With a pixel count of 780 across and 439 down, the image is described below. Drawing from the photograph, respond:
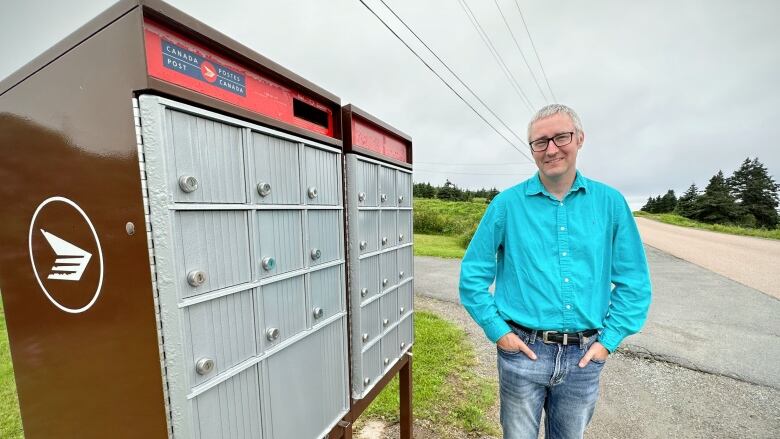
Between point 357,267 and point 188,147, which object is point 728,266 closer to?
point 357,267

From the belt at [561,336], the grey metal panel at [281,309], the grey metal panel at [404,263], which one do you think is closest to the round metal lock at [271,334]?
the grey metal panel at [281,309]

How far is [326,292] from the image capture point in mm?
1903

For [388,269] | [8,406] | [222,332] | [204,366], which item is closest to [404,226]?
[388,269]

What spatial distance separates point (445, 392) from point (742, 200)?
66.4 m

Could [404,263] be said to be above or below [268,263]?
below

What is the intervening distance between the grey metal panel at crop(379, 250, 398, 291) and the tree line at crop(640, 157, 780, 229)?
60896 millimetres

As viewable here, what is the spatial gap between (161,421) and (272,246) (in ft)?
2.35

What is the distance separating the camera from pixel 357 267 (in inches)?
84.8

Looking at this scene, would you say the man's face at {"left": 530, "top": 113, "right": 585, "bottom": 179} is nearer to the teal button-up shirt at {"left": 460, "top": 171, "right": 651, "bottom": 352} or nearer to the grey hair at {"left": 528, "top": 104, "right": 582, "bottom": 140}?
the grey hair at {"left": 528, "top": 104, "right": 582, "bottom": 140}

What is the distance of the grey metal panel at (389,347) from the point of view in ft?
8.42

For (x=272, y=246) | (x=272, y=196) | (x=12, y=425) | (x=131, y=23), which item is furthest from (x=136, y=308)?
(x=12, y=425)

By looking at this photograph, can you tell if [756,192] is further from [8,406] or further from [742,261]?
[8,406]

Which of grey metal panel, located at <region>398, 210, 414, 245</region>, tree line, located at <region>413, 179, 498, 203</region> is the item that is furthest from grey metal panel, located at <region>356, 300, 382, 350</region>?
tree line, located at <region>413, 179, 498, 203</region>

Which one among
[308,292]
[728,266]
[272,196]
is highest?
[272,196]
